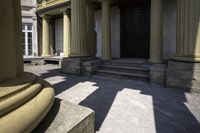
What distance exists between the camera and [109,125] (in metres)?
2.63

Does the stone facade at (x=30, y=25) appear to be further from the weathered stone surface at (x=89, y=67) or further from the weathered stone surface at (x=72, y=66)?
the weathered stone surface at (x=89, y=67)

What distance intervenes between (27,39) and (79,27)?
27.7 feet

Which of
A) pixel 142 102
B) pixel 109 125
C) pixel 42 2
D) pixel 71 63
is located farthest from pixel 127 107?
pixel 42 2

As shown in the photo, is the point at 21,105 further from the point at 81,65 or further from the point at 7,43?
the point at 81,65

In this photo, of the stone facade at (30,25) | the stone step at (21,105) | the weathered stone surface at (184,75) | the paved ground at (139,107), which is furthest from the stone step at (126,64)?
the stone facade at (30,25)

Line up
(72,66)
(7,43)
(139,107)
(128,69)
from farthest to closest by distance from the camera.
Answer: (72,66) < (128,69) < (139,107) < (7,43)

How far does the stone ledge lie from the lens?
1601 mm

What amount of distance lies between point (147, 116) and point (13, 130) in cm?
238

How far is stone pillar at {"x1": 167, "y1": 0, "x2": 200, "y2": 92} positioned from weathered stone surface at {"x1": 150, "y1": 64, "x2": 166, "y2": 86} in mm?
320

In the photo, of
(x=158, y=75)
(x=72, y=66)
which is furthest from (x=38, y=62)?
(x=158, y=75)

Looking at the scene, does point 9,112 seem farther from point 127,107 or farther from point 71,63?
point 71,63

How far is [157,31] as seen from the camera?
5980mm

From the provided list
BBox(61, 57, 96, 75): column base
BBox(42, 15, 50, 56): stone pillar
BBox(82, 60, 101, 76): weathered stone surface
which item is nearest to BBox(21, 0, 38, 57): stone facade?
BBox(42, 15, 50, 56): stone pillar

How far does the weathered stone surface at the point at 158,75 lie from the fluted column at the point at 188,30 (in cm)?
66
